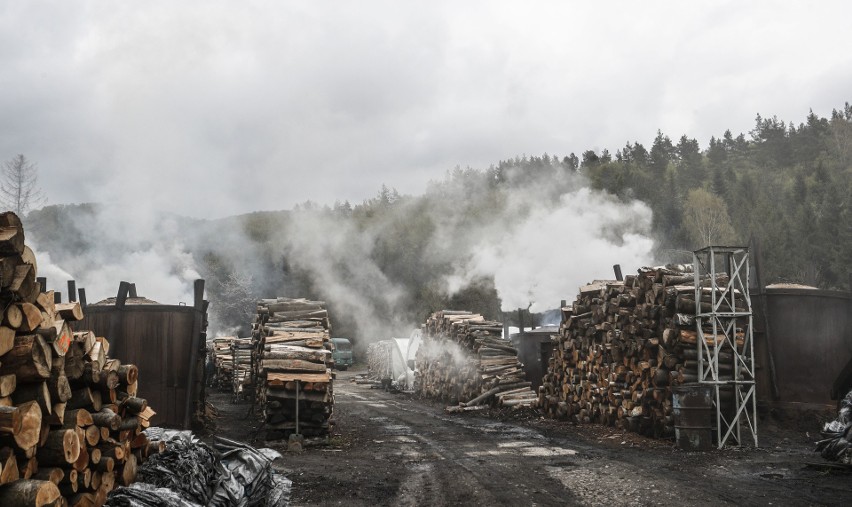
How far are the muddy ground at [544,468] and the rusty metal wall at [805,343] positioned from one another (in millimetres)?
751

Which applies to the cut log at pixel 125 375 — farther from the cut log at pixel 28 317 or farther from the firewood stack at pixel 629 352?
the firewood stack at pixel 629 352

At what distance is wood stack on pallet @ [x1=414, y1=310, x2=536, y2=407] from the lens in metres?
20.2

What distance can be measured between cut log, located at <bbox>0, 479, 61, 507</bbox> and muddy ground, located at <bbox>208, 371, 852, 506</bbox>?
4.18m

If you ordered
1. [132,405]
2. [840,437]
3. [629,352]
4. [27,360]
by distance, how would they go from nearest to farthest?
[27,360] < [132,405] < [840,437] < [629,352]

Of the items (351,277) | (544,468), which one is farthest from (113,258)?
(544,468)

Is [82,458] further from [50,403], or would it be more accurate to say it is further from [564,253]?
[564,253]

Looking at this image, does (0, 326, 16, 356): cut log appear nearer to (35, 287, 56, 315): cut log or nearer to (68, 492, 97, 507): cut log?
(35, 287, 56, 315): cut log

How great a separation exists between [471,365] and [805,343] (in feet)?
32.6

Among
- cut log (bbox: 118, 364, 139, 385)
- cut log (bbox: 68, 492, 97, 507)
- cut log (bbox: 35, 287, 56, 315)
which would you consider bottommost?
cut log (bbox: 68, 492, 97, 507)

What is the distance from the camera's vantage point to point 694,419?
1199cm

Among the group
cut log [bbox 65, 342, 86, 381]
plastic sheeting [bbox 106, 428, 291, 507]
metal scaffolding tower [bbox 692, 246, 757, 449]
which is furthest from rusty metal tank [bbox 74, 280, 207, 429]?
metal scaffolding tower [bbox 692, 246, 757, 449]

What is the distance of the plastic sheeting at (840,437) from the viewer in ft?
32.3

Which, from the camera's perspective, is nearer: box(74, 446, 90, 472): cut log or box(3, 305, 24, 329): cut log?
box(3, 305, 24, 329): cut log

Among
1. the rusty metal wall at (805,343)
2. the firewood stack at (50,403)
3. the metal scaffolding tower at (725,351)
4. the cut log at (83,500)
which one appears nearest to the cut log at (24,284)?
the firewood stack at (50,403)
